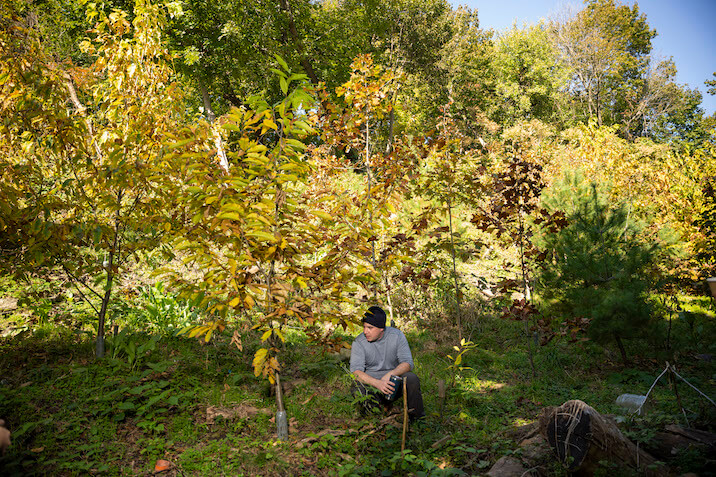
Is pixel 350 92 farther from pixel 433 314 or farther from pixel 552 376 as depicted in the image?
pixel 552 376

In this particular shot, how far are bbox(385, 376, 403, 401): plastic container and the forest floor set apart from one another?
0.17 meters

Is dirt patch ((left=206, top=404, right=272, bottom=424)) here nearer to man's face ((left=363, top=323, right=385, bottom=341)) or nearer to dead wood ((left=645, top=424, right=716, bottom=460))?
man's face ((left=363, top=323, right=385, bottom=341))

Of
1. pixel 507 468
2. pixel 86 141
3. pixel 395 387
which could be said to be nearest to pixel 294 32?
pixel 86 141

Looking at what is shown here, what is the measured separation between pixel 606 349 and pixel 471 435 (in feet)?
10.0

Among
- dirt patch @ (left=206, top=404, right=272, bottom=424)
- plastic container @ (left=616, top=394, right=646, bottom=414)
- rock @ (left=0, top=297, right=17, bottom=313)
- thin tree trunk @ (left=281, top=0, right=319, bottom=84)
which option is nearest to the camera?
dirt patch @ (left=206, top=404, right=272, bottom=424)

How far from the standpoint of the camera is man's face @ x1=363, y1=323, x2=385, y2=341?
12.2 feet

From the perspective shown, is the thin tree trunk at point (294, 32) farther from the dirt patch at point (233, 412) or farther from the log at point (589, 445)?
the log at point (589, 445)

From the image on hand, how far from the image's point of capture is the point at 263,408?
12.1ft

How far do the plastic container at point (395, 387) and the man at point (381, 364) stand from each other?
0.01m

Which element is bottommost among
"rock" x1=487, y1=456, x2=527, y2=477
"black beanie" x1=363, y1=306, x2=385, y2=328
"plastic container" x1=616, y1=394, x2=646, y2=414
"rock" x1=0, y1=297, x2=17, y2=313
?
"rock" x1=487, y1=456, x2=527, y2=477

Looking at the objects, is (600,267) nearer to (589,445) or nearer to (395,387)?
(589,445)

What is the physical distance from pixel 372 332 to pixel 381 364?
13.0 inches

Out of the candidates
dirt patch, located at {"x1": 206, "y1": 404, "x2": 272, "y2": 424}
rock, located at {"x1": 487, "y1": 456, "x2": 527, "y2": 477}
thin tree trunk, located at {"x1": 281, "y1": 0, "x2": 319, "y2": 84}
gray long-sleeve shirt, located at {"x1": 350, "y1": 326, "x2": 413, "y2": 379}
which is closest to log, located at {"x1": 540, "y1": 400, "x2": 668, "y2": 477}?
rock, located at {"x1": 487, "y1": 456, "x2": 527, "y2": 477}

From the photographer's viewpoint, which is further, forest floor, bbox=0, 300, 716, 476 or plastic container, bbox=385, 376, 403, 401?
plastic container, bbox=385, 376, 403, 401
